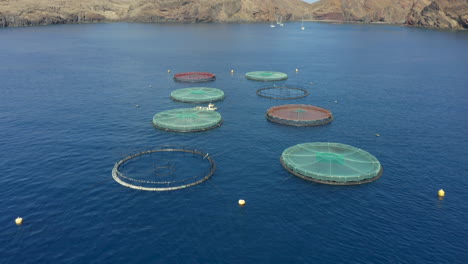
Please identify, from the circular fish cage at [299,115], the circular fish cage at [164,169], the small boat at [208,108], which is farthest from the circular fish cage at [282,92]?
the circular fish cage at [164,169]

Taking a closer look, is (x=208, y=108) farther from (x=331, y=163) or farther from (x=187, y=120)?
(x=331, y=163)

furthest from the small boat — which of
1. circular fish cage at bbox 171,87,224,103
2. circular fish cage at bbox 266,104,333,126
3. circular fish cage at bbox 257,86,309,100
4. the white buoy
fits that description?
the white buoy

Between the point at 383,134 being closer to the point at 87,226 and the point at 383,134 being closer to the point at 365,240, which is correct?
the point at 365,240

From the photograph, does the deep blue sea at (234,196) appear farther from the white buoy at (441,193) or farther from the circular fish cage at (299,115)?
the circular fish cage at (299,115)

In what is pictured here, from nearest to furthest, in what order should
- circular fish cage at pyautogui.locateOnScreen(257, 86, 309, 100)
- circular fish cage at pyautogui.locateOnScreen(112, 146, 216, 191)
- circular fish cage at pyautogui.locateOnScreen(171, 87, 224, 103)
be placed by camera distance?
circular fish cage at pyautogui.locateOnScreen(112, 146, 216, 191) < circular fish cage at pyautogui.locateOnScreen(171, 87, 224, 103) < circular fish cage at pyautogui.locateOnScreen(257, 86, 309, 100)

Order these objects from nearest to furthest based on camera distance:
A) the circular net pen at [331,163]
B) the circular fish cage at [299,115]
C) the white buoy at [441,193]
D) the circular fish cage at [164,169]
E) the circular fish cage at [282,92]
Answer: the white buoy at [441,193] → the circular fish cage at [164,169] → the circular net pen at [331,163] → the circular fish cage at [299,115] → the circular fish cage at [282,92]

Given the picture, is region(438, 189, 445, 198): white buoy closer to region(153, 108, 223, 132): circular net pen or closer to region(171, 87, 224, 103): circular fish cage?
region(153, 108, 223, 132): circular net pen
